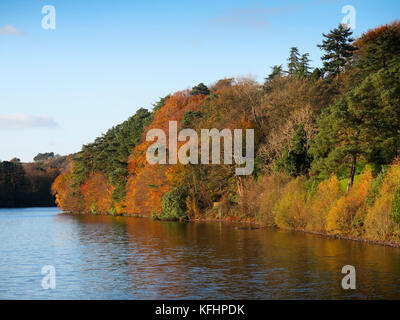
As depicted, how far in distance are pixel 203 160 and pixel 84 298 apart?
148 ft

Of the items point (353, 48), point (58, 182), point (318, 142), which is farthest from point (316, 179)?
point (58, 182)

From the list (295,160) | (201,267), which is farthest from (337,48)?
(201,267)

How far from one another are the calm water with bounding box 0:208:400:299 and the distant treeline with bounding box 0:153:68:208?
99857 millimetres

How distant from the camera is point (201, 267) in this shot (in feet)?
92.5

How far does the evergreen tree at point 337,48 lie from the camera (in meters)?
76.6

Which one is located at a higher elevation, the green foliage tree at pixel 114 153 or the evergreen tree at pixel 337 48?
the evergreen tree at pixel 337 48

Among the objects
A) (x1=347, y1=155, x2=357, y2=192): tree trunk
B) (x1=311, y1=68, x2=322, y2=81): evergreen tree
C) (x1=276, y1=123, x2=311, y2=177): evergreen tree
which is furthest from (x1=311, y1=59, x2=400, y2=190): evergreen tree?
(x1=311, y1=68, x2=322, y2=81): evergreen tree

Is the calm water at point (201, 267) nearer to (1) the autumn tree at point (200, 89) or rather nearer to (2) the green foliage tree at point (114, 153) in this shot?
(2) the green foliage tree at point (114, 153)

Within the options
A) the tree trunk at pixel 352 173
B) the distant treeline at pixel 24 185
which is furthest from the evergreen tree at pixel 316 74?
the distant treeline at pixel 24 185

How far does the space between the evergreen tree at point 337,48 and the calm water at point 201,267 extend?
135 ft

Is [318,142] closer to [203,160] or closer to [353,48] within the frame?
[203,160]

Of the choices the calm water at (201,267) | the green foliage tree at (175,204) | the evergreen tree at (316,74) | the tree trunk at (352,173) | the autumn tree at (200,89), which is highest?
the autumn tree at (200,89)

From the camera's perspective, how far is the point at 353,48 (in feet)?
252
